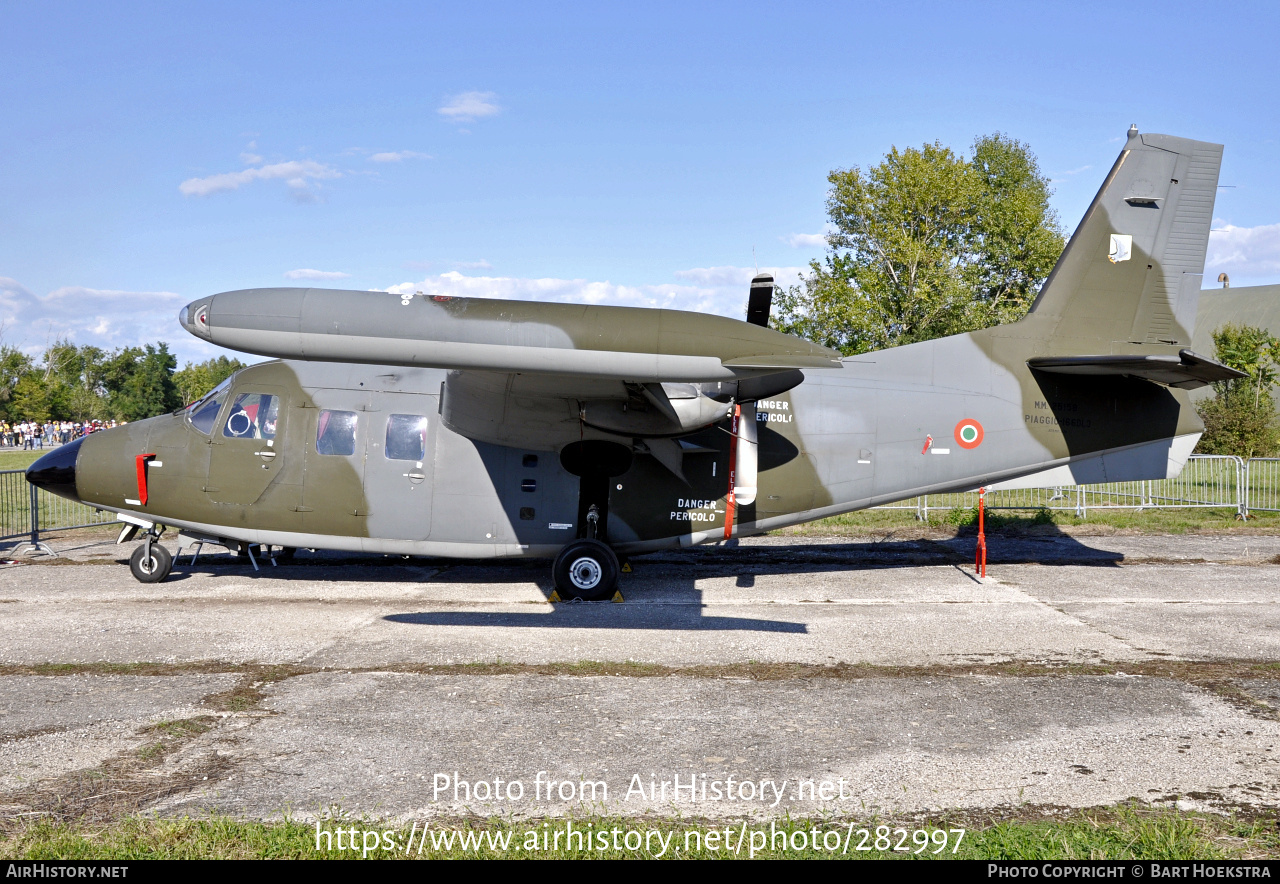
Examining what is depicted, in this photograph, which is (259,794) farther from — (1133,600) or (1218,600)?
(1218,600)

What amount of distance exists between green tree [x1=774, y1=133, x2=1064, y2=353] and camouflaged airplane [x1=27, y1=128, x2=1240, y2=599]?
23611mm

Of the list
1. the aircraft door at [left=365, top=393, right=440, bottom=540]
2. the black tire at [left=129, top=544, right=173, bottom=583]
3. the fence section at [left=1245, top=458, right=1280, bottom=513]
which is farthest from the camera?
the fence section at [left=1245, top=458, right=1280, bottom=513]

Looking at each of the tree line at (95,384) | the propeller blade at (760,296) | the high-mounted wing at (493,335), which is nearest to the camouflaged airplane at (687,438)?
the propeller blade at (760,296)

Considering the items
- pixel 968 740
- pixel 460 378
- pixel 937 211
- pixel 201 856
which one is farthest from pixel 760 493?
pixel 937 211

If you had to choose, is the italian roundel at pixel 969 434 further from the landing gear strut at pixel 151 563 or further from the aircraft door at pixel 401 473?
the landing gear strut at pixel 151 563

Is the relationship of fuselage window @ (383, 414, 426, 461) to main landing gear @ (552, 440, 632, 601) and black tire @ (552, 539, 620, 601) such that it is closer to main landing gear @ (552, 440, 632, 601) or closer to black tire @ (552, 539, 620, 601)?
main landing gear @ (552, 440, 632, 601)

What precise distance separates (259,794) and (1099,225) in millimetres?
12435

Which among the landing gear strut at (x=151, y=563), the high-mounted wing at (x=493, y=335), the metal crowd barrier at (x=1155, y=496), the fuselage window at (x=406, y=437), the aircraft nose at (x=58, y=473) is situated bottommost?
the landing gear strut at (x=151, y=563)

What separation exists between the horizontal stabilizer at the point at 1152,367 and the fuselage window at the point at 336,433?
9388 millimetres

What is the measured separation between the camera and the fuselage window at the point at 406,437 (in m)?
11.6

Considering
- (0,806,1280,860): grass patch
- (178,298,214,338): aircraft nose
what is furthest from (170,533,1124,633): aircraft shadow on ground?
(0,806,1280,860): grass patch

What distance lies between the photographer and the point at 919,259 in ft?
124

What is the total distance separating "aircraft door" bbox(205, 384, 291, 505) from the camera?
11.7 metres
